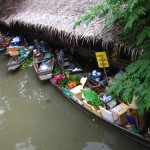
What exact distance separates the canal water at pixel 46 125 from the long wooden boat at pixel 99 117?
221mm

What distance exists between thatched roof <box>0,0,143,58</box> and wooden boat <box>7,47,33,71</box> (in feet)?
4.93

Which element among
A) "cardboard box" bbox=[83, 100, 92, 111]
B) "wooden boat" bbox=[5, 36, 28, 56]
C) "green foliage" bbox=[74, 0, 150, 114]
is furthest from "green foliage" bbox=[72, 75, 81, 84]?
"wooden boat" bbox=[5, 36, 28, 56]

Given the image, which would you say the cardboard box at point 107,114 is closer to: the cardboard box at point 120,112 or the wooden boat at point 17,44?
the cardboard box at point 120,112

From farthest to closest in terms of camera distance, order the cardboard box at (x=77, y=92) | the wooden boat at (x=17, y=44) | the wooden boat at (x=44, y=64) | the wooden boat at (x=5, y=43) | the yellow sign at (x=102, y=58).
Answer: the wooden boat at (x=5, y=43)
the wooden boat at (x=17, y=44)
the wooden boat at (x=44, y=64)
the cardboard box at (x=77, y=92)
the yellow sign at (x=102, y=58)

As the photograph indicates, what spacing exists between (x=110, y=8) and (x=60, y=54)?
5622 millimetres

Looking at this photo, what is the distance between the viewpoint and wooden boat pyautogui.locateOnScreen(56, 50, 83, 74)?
10001 mm

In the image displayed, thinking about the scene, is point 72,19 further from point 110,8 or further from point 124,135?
point 124,135

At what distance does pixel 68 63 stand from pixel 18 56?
3.68m

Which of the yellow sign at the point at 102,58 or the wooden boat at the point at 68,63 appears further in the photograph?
the wooden boat at the point at 68,63

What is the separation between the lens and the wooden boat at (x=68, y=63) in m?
10.0

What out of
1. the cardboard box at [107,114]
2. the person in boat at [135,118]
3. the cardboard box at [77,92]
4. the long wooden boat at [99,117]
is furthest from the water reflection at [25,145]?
the person in boat at [135,118]

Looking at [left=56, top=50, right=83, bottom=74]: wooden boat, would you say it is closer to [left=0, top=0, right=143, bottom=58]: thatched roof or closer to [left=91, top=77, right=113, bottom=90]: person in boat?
[left=0, top=0, right=143, bottom=58]: thatched roof

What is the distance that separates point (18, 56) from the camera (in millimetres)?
13062

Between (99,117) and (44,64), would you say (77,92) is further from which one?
(44,64)
